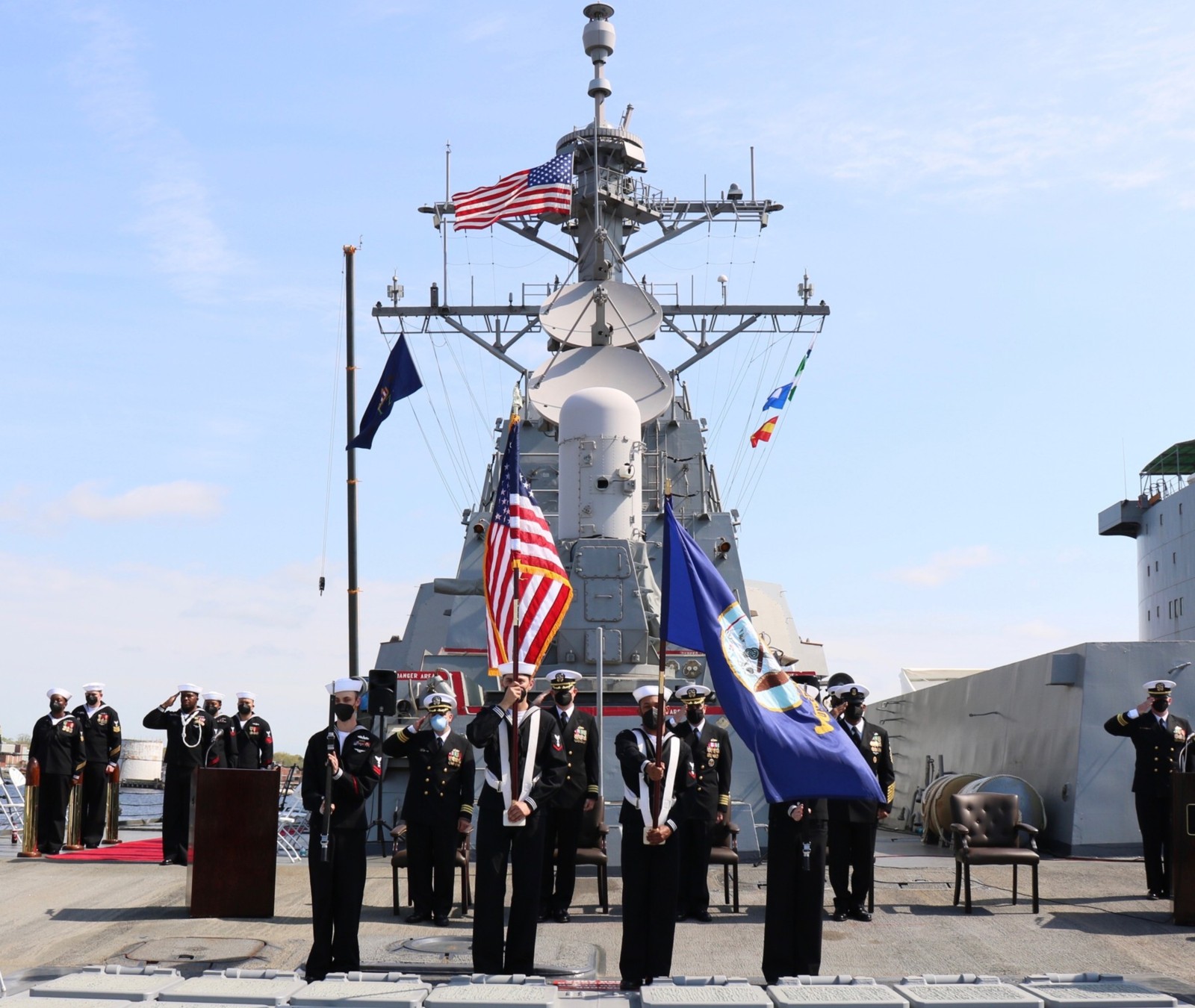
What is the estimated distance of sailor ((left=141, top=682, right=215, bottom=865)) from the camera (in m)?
11.4

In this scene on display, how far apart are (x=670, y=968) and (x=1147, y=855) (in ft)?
13.3

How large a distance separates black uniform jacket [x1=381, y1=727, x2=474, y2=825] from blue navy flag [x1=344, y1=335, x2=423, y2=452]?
6.37 metres

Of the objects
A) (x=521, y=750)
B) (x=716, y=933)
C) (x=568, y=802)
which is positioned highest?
(x=521, y=750)

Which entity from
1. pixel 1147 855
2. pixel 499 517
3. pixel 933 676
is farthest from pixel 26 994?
pixel 933 676

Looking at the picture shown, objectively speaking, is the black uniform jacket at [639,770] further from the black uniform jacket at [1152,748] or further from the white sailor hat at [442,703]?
the black uniform jacket at [1152,748]

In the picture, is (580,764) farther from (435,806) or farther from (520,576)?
(520,576)

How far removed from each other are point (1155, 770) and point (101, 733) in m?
8.85

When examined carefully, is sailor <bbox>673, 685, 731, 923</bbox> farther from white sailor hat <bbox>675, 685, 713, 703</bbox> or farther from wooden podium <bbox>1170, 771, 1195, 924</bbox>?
wooden podium <bbox>1170, 771, 1195, 924</bbox>

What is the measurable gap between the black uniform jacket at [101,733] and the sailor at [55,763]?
12 centimetres

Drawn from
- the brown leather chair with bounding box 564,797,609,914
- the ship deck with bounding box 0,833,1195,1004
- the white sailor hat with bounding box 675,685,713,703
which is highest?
the white sailor hat with bounding box 675,685,713,703

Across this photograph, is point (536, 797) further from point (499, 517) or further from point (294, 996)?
point (294, 996)

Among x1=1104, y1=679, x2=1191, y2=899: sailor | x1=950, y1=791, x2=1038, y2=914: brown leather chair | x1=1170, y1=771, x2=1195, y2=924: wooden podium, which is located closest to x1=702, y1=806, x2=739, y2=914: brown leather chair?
x1=950, y1=791, x2=1038, y2=914: brown leather chair

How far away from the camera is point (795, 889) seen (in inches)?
243

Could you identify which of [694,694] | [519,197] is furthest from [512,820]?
[519,197]
